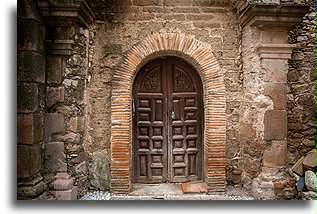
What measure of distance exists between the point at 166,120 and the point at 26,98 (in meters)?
2.14

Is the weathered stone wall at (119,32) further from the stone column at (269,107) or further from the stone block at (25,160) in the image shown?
the stone block at (25,160)

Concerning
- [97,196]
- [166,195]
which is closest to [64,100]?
[97,196]

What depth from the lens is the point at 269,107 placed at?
3.19 meters

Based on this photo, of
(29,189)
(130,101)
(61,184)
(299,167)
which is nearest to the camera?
(29,189)

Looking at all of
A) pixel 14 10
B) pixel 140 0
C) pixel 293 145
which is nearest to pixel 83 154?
pixel 14 10

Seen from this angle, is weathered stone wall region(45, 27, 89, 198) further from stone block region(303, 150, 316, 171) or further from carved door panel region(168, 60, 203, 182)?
stone block region(303, 150, 316, 171)

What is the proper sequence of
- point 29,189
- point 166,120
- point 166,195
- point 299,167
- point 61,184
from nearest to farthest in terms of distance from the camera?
point 29,189, point 61,184, point 299,167, point 166,195, point 166,120

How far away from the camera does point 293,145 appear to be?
11.4 feet

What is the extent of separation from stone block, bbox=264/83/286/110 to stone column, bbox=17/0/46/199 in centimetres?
333

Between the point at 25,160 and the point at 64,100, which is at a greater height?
the point at 64,100

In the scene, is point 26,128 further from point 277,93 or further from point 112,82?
point 277,93

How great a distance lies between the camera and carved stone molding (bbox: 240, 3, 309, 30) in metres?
3.00

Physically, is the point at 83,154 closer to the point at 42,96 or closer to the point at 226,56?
the point at 42,96

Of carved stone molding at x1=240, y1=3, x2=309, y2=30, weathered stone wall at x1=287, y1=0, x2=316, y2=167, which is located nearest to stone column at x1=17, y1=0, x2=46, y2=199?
carved stone molding at x1=240, y1=3, x2=309, y2=30
